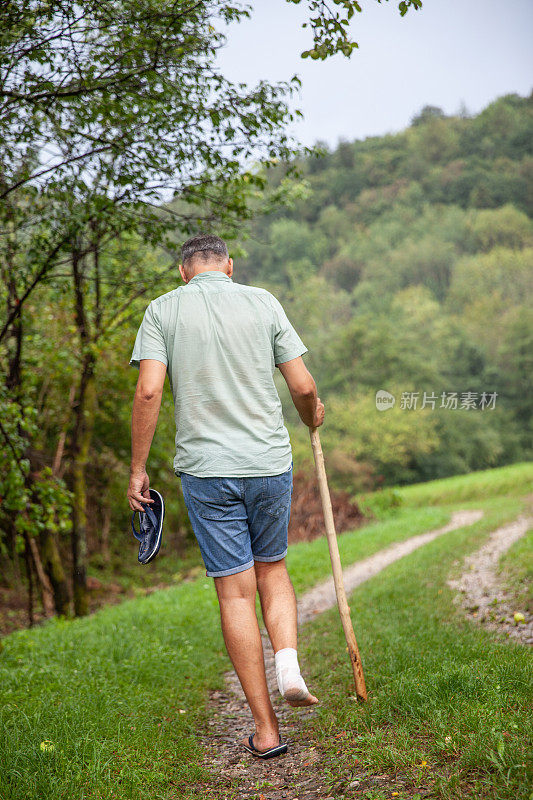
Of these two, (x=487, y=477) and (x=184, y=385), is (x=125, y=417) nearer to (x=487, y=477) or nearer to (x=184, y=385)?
(x=184, y=385)

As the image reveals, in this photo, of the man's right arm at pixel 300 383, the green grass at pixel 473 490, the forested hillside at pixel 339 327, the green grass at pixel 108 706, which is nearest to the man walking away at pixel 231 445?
the man's right arm at pixel 300 383

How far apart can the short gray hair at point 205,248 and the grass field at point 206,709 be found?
7.68 ft

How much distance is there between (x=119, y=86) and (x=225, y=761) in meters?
4.22

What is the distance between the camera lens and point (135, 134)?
5.03 metres

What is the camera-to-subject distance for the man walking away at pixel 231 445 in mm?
2953

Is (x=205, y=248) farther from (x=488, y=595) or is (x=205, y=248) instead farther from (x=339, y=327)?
(x=339, y=327)

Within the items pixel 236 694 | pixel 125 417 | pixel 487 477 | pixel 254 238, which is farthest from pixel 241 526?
pixel 487 477

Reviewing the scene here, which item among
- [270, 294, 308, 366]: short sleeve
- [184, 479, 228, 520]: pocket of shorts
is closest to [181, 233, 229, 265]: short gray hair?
[270, 294, 308, 366]: short sleeve

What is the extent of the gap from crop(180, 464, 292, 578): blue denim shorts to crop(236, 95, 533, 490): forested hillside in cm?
440

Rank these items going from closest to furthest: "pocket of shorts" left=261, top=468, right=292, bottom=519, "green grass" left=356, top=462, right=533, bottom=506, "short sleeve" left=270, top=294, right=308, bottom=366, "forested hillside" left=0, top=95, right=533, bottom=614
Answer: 1. "pocket of shorts" left=261, top=468, right=292, bottom=519
2. "short sleeve" left=270, top=294, right=308, bottom=366
3. "forested hillside" left=0, top=95, right=533, bottom=614
4. "green grass" left=356, top=462, right=533, bottom=506

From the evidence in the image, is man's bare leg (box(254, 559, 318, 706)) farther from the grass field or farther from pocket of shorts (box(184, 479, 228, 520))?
the grass field

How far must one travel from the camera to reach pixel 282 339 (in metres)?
3.17

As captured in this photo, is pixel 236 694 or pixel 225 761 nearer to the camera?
pixel 225 761

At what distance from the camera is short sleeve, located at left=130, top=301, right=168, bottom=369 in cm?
303
